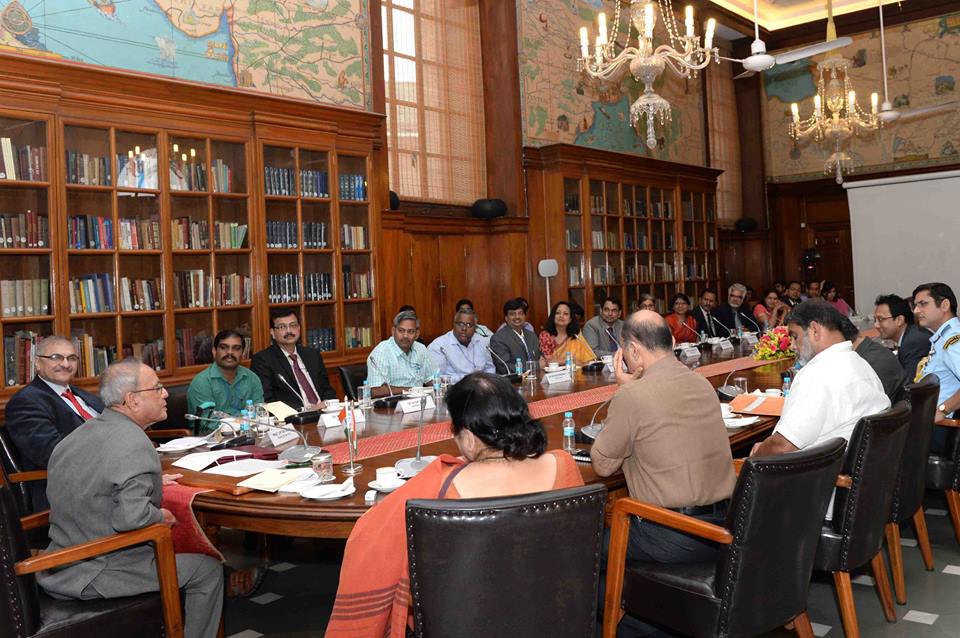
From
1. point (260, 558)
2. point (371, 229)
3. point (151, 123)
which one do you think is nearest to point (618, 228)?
point (371, 229)

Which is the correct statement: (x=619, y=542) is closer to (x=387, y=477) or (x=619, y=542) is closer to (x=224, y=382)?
(x=387, y=477)

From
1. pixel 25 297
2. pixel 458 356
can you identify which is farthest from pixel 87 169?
pixel 458 356

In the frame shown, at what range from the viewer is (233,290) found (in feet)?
20.1

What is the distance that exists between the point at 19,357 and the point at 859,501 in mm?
4634

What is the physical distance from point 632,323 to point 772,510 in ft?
2.78

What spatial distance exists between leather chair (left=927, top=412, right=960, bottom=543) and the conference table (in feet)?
2.79

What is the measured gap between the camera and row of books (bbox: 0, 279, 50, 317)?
4.93m

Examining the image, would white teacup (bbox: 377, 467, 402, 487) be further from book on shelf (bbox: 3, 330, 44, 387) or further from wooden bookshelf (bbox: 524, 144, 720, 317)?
wooden bookshelf (bbox: 524, 144, 720, 317)

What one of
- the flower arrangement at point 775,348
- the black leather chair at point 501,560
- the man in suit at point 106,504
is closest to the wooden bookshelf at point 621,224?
the flower arrangement at point 775,348

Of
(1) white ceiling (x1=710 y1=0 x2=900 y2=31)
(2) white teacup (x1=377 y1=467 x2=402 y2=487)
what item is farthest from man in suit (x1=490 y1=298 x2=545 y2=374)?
(1) white ceiling (x1=710 y1=0 x2=900 y2=31)

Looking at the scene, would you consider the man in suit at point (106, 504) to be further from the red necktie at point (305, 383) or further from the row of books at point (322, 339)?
the row of books at point (322, 339)

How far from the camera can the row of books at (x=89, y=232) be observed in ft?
17.3

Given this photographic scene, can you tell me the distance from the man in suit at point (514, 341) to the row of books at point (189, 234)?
7.94 ft

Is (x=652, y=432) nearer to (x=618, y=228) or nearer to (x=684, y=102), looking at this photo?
(x=618, y=228)
